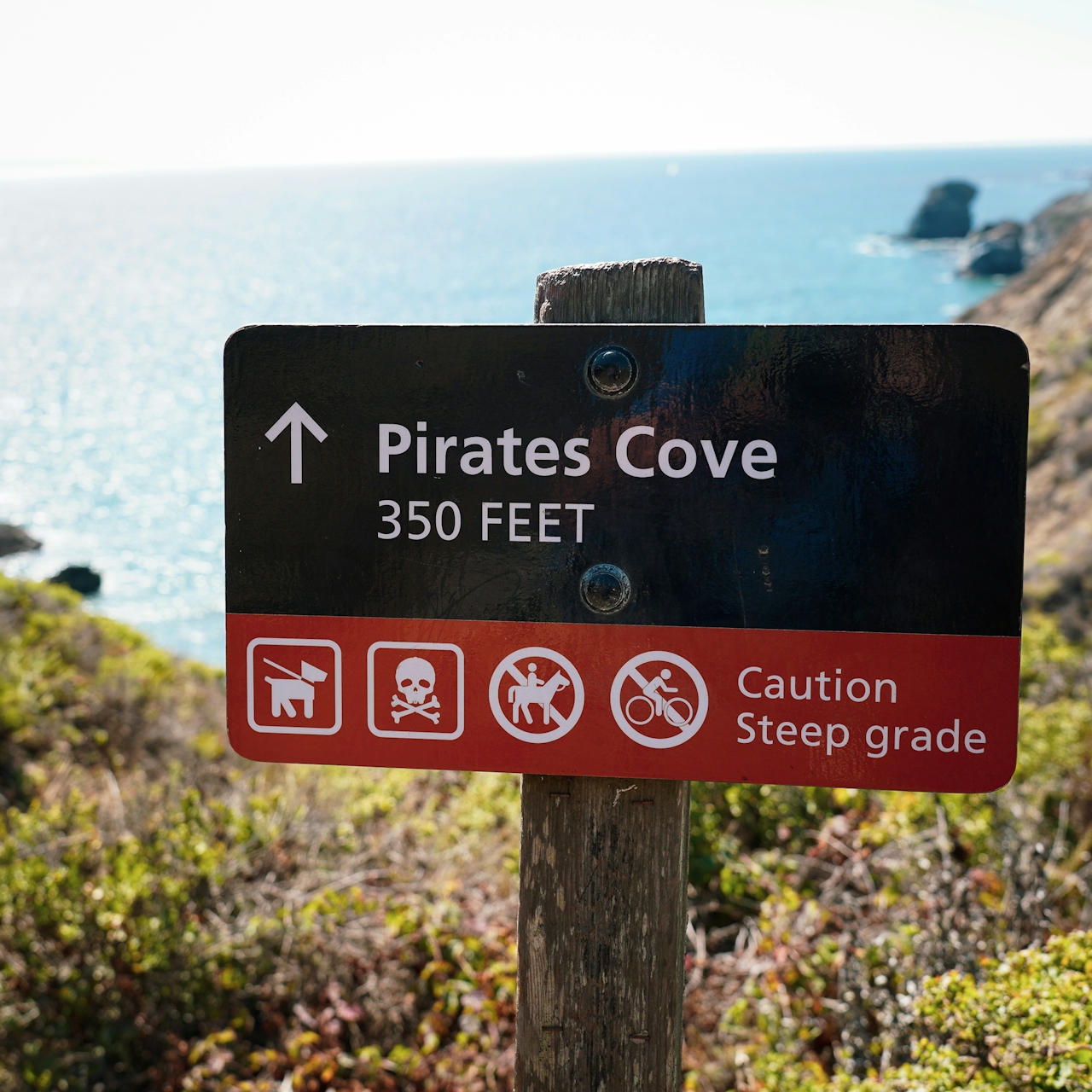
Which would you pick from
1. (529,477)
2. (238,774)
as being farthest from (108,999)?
(529,477)

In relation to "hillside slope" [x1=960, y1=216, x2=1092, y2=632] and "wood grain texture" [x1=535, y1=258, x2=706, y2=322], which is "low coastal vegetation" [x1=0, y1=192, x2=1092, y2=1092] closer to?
"wood grain texture" [x1=535, y1=258, x2=706, y2=322]

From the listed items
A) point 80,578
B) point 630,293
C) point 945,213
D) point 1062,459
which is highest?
point 945,213

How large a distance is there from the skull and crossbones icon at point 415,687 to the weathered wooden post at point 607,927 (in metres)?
0.21

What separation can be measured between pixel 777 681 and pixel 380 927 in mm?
2305

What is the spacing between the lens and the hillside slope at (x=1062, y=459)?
6.63 m

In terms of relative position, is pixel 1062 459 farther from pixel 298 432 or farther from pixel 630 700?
pixel 298 432

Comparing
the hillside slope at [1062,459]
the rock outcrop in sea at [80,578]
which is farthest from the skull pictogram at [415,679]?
the rock outcrop in sea at [80,578]

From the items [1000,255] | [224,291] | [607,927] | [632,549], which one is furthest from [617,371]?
[224,291]

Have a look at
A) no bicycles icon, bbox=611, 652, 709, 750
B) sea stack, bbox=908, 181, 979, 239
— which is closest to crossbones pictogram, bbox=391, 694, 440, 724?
no bicycles icon, bbox=611, 652, 709, 750

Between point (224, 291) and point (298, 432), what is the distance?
8341cm

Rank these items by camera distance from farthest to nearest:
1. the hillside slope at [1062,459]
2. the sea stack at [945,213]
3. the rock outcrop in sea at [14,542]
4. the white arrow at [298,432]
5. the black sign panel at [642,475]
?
the sea stack at [945,213]
the rock outcrop in sea at [14,542]
the hillside slope at [1062,459]
the white arrow at [298,432]
the black sign panel at [642,475]

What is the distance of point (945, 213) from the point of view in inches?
3024

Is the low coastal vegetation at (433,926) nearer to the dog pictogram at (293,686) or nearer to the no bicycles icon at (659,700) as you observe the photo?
the no bicycles icon at (659,700)

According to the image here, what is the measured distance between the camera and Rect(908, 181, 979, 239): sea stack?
251ft
